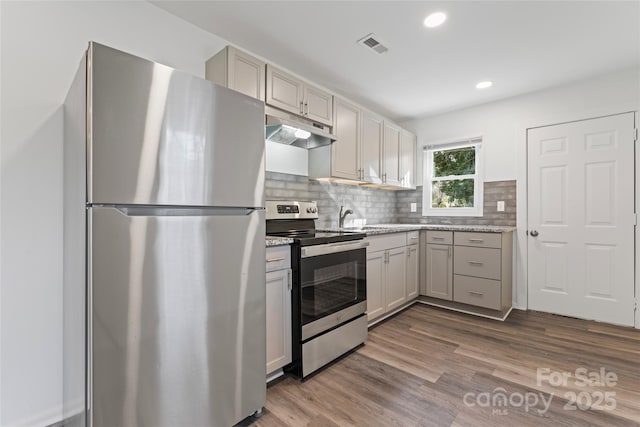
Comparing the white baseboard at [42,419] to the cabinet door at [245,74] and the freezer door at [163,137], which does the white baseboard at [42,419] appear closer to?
the freezer door at [163,137]

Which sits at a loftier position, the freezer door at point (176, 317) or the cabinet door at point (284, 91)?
the cabinet door at point (284, 91)

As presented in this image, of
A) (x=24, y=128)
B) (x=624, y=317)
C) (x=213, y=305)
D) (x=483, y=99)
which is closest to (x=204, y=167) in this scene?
(x=213, y=305)

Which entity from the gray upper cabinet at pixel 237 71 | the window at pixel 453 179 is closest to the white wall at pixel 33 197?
the gray upper cabinet at pixel 237 71

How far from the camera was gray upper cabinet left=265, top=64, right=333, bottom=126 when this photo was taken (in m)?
2.19

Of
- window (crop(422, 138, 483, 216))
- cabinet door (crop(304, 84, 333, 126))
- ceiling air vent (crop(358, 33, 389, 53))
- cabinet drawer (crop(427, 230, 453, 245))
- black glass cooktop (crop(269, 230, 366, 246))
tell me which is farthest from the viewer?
window (crop(422, 138, 483, 216))

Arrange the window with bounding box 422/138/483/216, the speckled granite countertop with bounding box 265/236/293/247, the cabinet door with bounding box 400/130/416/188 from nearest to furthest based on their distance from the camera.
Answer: the speckled granite countertop with bounding box 265/236/293/247
the window with bounding box 422/138/483/216
the cabinet door with bounding box 400/130/416/188

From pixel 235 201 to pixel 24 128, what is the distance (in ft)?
3.67

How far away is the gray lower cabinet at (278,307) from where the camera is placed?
178 centimetres

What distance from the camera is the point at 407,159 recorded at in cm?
392

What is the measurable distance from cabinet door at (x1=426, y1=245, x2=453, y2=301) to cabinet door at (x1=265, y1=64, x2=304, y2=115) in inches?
86.3

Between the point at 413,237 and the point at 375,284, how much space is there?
892 mm

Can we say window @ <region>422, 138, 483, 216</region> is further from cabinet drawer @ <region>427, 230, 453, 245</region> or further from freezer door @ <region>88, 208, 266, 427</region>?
freezer door @ <region>88, 208, 266, 427</region>

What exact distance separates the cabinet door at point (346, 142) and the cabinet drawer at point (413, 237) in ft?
2.94

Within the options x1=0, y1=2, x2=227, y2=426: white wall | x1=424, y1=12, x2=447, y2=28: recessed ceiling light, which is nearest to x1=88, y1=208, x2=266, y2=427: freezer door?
x1=0, y1=2, x2=227, y2=426: white wall
